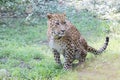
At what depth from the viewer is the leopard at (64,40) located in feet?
25.2

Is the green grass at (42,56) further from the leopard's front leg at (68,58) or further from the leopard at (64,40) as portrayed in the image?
the leopard at (64,40)

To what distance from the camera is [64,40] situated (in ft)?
25.8

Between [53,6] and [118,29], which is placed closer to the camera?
[118,29]

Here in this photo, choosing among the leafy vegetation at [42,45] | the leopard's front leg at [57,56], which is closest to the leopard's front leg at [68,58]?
the leafy vegetation at [42,45]

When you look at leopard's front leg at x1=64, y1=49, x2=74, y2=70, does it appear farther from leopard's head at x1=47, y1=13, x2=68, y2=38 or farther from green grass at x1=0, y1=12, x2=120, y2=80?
leopard's head at x1=47, y1=13, x2=68, y2=38

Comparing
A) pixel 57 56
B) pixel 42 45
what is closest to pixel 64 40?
pixel 57 56

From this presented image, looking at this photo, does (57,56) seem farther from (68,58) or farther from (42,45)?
(42,45)

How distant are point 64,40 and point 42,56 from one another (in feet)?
4.83

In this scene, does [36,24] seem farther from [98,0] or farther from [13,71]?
[13,71]

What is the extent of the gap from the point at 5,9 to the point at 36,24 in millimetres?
1921

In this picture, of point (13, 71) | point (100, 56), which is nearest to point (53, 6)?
point (100, 56)

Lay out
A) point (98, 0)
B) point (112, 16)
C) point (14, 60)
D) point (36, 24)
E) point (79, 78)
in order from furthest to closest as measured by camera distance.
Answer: point (98, 0) < point (112, 16) < point (36, 24) < point (14, 60) < point (79, 78)

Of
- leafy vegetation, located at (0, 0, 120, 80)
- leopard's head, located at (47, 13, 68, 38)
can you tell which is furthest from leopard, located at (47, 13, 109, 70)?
leafy vegetation, located at (0, 0, 120, 80)

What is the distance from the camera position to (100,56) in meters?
9.02
